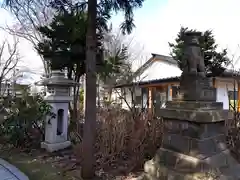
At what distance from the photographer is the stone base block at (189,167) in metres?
2.81

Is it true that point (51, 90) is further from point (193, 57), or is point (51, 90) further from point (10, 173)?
point (193, 57)

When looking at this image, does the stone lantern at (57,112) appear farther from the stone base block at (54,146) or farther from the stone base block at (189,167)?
the stone base block at (189,167)

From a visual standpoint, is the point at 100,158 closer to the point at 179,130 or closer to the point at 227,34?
the point at 179,130

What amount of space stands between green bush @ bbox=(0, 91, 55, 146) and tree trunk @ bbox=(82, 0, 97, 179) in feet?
8.71

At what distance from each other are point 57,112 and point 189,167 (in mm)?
4225

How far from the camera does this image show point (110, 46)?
14.2m

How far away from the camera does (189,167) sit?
2.92 meters

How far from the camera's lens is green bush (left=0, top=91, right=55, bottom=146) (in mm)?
5855

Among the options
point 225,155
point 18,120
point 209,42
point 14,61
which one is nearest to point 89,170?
point 225,155

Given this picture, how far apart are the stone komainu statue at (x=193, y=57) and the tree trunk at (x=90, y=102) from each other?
1562 mm

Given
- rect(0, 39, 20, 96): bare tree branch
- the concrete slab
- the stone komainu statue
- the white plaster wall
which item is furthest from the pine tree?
rect(0, 39, 20, 96): bare tree branch

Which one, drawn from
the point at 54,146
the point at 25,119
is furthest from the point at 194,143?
the point at 25,119

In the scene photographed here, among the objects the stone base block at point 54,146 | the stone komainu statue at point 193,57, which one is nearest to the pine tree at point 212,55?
the stone base block at point 54,146

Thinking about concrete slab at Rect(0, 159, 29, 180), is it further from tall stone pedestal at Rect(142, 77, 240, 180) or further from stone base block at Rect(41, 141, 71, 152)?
tall stone pedestal at Rect(142, 77, 240, 180)
